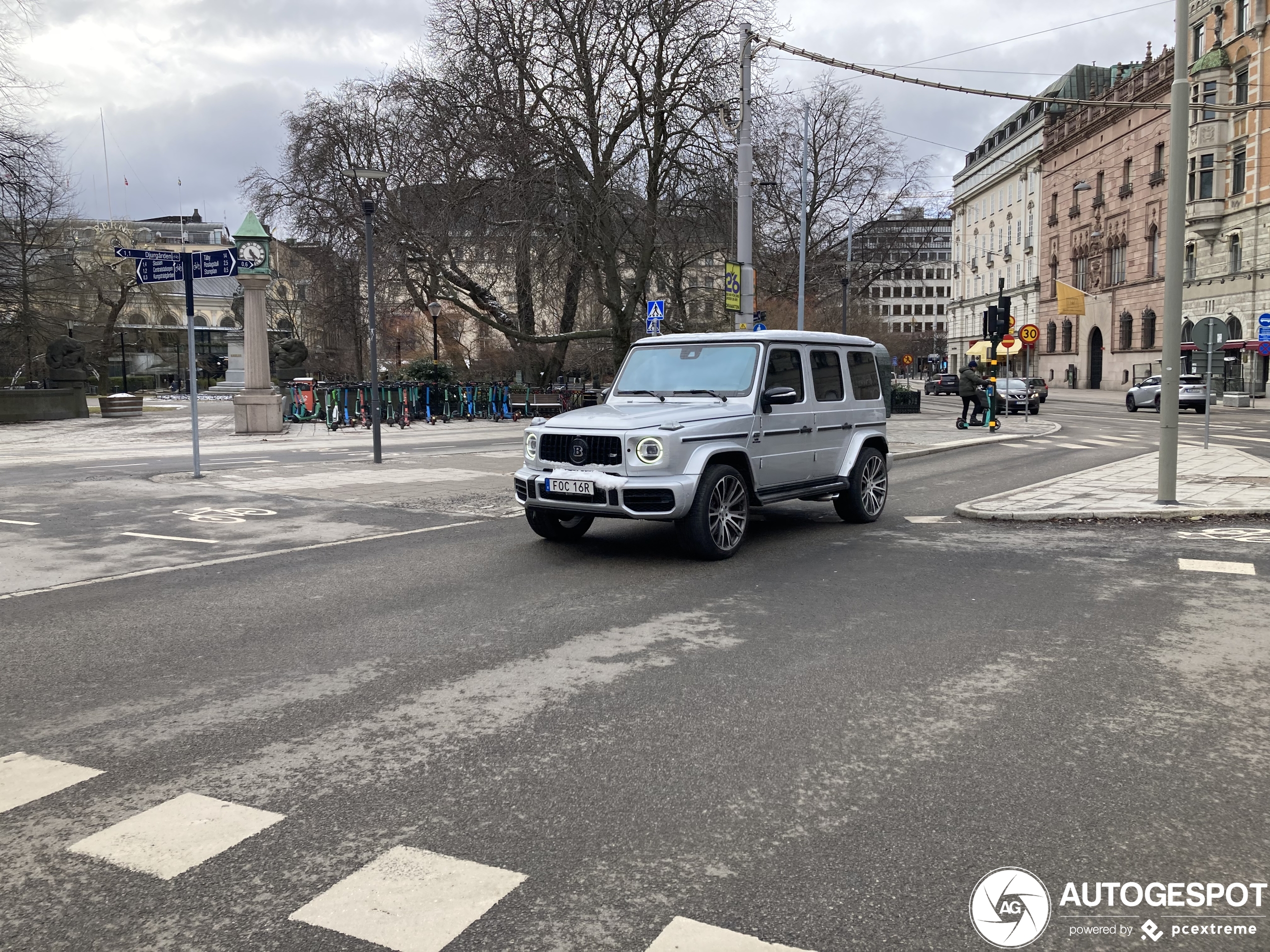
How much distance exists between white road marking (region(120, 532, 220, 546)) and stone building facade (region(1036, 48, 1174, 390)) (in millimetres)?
57303

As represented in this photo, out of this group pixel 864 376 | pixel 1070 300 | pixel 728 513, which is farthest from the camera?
pixel 1070 300

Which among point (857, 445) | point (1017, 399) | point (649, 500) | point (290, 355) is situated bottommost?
point (649, 500)

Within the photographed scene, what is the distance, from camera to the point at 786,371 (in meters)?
9.37

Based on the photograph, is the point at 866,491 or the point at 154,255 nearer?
the point at 866,491

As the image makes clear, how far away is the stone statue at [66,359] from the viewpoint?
114ft

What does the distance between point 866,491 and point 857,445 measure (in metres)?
0.59

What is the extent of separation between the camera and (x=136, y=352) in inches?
3334

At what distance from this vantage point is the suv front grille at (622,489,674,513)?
25.9 ft

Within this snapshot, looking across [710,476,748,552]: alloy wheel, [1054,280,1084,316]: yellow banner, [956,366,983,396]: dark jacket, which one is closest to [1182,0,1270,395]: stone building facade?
[1054,280,1084,316]: yellow banner

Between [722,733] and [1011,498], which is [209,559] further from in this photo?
[1011,498]

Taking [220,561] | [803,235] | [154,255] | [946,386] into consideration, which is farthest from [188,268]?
[946,386]

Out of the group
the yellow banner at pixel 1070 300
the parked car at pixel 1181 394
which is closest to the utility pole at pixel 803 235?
the parked car at pixel 1181 394

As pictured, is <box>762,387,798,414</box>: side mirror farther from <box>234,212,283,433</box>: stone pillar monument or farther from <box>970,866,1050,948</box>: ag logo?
<box>234,212,283,433</box>: stone pillar monument

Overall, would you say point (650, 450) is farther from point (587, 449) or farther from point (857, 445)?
point (857, 445)
